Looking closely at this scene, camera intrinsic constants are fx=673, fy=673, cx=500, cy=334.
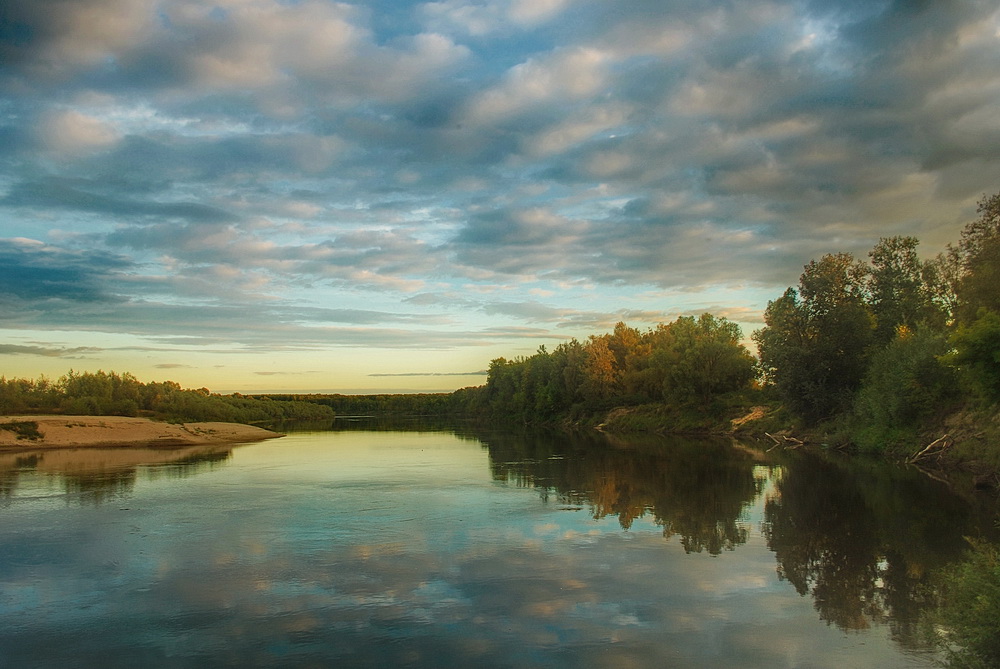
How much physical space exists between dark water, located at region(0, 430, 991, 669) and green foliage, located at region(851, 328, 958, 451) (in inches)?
479

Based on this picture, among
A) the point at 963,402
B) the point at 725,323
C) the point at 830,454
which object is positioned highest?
the point at 725,323

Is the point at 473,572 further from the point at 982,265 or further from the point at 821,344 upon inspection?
the point at 821,344

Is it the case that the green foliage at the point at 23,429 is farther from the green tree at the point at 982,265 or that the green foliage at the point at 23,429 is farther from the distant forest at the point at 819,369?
the green tree at the point at 982,265

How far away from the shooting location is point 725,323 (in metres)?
98.6

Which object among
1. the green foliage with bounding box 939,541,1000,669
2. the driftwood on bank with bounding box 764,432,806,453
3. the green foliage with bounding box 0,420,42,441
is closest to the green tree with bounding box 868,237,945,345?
the driftwood on bank with bounding box 764,432,806,453

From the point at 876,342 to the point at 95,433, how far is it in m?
60.8

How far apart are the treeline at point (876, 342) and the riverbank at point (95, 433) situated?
163 ft

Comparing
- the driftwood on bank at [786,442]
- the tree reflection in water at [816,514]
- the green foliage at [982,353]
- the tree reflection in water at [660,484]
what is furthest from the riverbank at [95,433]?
the green foliage at [982,353]

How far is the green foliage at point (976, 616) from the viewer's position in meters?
7.39

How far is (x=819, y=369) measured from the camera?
5172 cm

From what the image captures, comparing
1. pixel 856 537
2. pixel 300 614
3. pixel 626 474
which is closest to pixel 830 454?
pixel 626 474

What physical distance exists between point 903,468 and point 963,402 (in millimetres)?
6233

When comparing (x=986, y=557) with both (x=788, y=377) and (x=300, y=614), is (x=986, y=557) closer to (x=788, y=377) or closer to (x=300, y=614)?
(x=300, y=614)

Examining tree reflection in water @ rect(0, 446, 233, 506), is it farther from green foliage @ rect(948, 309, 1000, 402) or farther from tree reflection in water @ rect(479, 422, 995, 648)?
green foliage @ rect(948, 309, 1000, 402)
